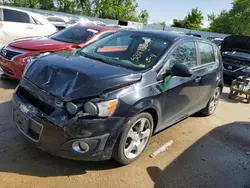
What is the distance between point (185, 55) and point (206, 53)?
94cm

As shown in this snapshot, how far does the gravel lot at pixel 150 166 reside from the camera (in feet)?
9.50

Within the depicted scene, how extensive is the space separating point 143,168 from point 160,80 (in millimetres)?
1181

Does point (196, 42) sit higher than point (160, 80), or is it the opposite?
point (196, 42)

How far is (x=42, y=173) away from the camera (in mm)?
2920

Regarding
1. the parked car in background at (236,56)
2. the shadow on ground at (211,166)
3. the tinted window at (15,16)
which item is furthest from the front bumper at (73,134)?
the parked car in background at (236,56)

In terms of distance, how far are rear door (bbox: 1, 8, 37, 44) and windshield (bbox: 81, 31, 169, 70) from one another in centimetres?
501

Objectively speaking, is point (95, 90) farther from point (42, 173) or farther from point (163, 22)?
point (163, 22)

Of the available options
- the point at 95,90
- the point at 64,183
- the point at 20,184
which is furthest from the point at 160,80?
the point at 20,184

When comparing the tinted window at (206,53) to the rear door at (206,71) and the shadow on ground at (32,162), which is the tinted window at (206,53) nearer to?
the rear door at (206,71)

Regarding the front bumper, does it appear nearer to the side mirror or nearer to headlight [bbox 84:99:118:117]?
headlight [bbox 84:99:118:117]

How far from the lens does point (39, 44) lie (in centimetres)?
579

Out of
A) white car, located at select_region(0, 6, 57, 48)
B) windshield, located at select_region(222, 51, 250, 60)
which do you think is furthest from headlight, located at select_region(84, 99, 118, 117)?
windshield, located at select_region(222, 51, 250, 60)

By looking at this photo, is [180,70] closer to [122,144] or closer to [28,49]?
[122,144]

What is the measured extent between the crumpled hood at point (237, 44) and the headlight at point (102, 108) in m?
8.12
